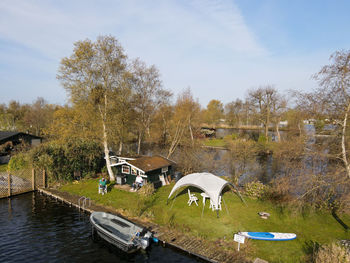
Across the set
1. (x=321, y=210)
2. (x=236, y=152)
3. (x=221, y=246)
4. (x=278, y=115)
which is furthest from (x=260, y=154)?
(x=221, y=246)

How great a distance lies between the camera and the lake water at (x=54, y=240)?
11000mm

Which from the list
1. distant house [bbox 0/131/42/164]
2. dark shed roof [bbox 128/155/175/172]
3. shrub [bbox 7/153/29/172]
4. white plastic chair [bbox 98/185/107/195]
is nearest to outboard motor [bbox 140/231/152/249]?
dark shed roof [bbox 128/155/175/172]

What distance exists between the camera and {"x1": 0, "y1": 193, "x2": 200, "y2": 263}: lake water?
433 inches

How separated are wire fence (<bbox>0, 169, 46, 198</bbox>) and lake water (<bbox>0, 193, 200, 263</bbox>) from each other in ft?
9.89

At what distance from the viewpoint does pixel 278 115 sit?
49250 millimetres

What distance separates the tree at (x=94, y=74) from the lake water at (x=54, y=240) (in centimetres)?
858

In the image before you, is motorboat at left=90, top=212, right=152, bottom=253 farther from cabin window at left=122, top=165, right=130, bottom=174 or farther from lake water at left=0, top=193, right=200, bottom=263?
cabin window at left=122, top=165, right=130, bottom=174

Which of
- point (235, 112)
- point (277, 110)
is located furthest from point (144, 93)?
point (235, 112)

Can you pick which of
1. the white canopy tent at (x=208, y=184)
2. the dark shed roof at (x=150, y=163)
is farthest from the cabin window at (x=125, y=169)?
the white canopy tent at (x=208, y=184)

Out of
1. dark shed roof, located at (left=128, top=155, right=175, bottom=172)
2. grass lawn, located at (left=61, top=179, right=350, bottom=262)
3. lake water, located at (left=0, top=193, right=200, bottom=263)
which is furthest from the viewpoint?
dark shed roof, located at (left=128, top=155, right=175, bottom=172)

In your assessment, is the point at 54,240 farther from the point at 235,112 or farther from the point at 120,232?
the point at 235,112

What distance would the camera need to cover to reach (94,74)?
2147 centimetres

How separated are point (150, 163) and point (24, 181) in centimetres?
1264

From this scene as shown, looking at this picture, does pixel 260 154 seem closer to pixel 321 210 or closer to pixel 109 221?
pixel 321 210
